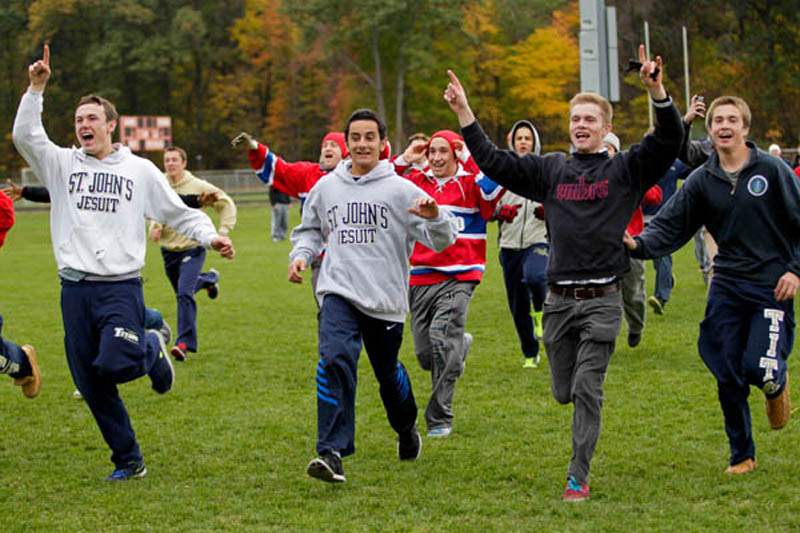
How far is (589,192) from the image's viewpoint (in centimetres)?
680

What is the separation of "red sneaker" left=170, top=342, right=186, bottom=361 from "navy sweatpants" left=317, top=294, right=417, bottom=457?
5.09 meters

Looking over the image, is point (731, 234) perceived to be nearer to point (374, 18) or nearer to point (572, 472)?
point (572, 472)

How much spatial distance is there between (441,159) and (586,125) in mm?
2214

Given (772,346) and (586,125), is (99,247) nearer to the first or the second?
(586,125)

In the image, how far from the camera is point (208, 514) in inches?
258

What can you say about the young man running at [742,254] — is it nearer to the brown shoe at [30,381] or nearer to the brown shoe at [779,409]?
the brown shoe at [779,409]

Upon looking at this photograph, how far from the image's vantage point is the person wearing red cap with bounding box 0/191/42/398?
791 cm

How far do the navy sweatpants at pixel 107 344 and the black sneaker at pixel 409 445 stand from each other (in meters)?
1.60

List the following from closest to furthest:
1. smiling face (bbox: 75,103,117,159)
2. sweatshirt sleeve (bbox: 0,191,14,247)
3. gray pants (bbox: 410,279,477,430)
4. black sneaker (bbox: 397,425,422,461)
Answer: smiling face (bbox: 75,103,117,159)
black sneaker (bbox: 397,425,422,461)
sweatshirt sleeve (bbox: 0,191,14,247)
gray pants (bbox: 410,279,477,430)

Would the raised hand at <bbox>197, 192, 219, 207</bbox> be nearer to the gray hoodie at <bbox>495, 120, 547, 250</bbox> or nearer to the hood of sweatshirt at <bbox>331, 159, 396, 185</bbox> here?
the hood of sweatshirt at <bbox>331, 159, 396, 185</bbox>

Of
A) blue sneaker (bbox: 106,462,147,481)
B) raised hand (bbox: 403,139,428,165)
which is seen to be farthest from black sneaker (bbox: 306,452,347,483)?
raised hand (bbox: 403,139,428,165)

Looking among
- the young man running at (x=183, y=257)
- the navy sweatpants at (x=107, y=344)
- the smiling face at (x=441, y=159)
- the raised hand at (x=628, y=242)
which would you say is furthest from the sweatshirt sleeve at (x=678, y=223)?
the young man running at (x=183, y=257)

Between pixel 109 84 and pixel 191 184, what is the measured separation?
6813 centimetres

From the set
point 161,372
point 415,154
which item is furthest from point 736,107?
point 161,372
